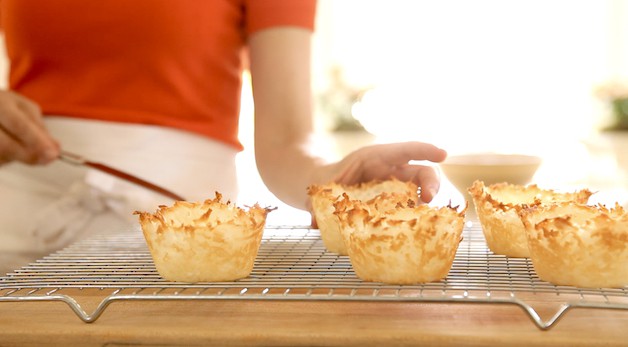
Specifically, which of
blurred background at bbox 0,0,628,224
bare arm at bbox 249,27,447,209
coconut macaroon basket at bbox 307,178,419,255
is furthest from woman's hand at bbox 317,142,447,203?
blurred background at bbox 0,0,628,224

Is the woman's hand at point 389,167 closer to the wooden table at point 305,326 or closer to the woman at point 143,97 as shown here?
the woman at point 143,97

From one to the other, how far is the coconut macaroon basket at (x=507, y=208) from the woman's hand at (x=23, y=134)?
80 cm

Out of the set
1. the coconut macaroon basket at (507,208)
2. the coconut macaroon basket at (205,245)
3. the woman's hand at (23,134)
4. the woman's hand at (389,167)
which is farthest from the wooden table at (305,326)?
the woman's hand at (23,134)

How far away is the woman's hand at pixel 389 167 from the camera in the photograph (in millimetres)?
1502

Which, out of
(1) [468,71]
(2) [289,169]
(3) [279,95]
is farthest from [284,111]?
(1) [468,71]

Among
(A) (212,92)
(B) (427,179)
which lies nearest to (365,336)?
(B) (427,179)

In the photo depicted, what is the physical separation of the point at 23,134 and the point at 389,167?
0.70 meters

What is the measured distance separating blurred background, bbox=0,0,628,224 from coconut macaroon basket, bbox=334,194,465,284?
2.70m

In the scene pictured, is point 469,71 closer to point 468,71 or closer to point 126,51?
point 468,71

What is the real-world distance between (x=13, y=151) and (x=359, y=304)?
899 millimetres

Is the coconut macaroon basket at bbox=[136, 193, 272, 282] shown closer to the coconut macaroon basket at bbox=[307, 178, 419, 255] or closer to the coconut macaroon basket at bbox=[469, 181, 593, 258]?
the coconut macaroon basket at bbox=[307, 178, 419, 255]

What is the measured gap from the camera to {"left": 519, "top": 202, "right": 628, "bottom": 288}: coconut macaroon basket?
1094 millimetres

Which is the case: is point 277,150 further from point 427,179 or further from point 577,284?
point 577,284

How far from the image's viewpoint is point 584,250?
43.7 inches
